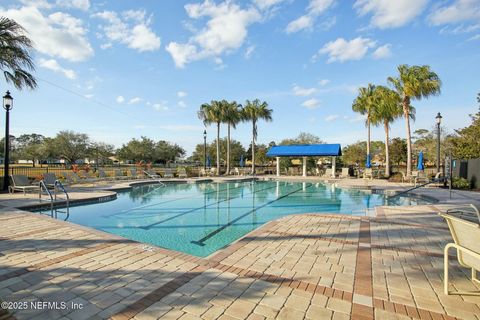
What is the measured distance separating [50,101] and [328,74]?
1866cm

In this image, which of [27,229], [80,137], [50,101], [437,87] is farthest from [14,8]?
[80,137]

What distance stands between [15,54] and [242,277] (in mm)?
13052

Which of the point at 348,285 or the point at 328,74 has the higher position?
the point at 328,74

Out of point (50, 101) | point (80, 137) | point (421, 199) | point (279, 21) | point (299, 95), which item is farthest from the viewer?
point (80, 137)

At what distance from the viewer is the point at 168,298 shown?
271cm

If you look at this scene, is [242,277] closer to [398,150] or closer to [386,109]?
[386,109]

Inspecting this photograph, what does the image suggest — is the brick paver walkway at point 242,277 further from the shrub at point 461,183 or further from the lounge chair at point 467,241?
the shrub at point 461,183

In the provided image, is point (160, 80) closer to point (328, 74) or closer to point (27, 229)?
point (328, 74)

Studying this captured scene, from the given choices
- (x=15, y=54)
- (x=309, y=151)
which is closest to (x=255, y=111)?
(x=309, y=151)

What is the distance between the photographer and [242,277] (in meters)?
3.21

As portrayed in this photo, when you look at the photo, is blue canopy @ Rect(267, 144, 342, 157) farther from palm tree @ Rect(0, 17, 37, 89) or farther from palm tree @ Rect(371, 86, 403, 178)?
palm tree @ Rect(0, 17, 37, 89)

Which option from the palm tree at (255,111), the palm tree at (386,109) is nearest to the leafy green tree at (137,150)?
the palm tree at (255,111)

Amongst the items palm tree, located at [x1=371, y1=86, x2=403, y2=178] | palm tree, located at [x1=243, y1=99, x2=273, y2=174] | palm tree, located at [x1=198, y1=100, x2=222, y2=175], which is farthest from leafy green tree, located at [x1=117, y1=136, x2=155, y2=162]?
palm tree, located at [x1=371, y1=86, x2=403, y2=178]

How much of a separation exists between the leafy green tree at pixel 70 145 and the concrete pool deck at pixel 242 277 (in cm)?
4562
